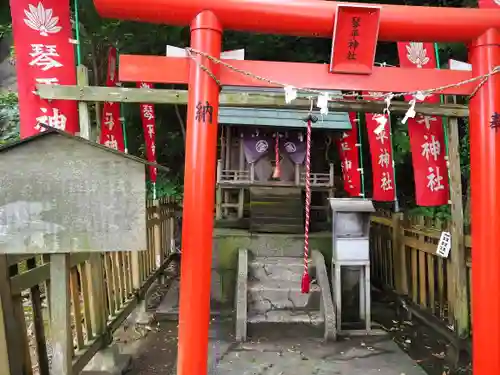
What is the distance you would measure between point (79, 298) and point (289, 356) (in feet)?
8.86

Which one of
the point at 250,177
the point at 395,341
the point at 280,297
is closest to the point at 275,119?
the point at 250,177

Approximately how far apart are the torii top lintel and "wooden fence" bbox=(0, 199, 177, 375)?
2.26 m

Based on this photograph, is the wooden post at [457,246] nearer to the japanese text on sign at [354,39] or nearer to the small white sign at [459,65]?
the small white sign at [459,65]

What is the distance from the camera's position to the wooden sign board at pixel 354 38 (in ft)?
11.4

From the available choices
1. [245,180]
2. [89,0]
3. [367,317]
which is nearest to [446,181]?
[367,317]

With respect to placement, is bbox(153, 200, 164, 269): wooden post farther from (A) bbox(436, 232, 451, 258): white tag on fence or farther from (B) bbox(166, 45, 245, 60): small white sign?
(A) bbox(436, 232, 451, 258): white tag on fence

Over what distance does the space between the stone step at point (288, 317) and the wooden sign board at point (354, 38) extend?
3881 mm

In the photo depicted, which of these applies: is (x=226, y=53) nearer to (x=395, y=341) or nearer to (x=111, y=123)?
(x=111, y=123)

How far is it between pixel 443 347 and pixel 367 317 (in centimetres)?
108

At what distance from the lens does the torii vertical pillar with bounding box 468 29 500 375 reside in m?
3.53

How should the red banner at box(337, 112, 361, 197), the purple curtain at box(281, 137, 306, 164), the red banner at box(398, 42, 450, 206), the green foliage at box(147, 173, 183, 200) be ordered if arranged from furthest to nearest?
the green foliage at box(147, 173, 183, 200) → the purple curtain at box(281, 137, 306, 164) → the red banner at box(337, 112, 361, 197) → the red banner at box(398, 42, 450, 206)

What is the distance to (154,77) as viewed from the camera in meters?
3.47

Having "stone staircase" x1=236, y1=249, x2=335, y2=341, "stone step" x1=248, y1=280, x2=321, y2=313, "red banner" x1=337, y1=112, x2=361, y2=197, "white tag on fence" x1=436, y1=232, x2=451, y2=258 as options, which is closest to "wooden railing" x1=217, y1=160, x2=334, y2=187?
"red banner" x1=337, y1=112, x2=361, y2=197

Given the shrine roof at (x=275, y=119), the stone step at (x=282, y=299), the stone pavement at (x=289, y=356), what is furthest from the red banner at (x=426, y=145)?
the shrine roof at (x=275, y=119)
